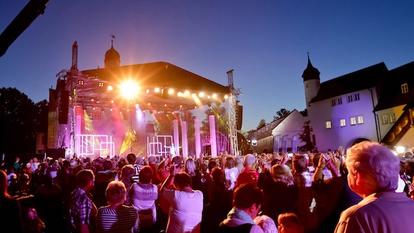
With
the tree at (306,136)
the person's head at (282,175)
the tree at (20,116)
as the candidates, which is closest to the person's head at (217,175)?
the person's head at (282,175)

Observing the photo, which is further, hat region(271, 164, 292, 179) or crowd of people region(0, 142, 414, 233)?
hat region(271, 164, 292, 179)

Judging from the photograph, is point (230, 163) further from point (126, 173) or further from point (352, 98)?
point (352, 98)

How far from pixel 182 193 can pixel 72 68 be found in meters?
12.9

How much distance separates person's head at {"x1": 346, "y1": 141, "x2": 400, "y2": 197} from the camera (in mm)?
1744

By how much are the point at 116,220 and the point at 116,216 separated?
0.14 ft

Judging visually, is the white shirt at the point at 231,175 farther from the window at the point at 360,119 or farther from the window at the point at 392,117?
the window at the point at 360,119

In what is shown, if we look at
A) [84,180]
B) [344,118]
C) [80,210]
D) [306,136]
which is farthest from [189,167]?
[306,136]

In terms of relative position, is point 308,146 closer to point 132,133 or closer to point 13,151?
point 132,133

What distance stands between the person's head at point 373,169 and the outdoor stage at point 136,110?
48.2ft

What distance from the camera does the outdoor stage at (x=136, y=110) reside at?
648 inches

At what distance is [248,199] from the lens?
2.70m

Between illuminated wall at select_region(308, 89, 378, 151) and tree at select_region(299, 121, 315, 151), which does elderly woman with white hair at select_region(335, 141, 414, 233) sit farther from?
tree at select_region(299, 121, 315, 151)

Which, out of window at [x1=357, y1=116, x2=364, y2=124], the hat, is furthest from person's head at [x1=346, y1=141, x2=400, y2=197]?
window at [x1=357, y1=116, x2=364, y2=124]

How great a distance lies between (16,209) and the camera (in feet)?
10.1
